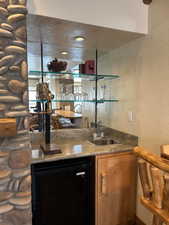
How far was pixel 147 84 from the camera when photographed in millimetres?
2000

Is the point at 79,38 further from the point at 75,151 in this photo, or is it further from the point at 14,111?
the point at 75,151

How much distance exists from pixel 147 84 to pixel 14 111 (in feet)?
4.69

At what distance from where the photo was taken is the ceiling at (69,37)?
5.54 feet

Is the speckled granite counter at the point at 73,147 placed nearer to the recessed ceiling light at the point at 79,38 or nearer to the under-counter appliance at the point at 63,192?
the under-counter appliance at the point at 63,192

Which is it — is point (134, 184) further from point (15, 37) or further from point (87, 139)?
point (15, 37)

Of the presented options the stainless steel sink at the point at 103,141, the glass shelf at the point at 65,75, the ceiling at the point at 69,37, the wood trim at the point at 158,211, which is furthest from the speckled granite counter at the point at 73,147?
the ceiling at the point at 69,37

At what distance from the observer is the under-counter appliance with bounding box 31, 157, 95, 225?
5.64 ft

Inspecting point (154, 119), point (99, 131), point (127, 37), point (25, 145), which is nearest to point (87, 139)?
point (99, 131)

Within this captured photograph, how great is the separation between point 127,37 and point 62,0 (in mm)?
855

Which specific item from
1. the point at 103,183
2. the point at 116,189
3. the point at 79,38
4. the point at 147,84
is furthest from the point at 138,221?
the point at 79,38

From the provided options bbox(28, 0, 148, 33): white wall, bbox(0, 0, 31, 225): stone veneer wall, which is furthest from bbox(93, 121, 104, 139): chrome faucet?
bbox(28, 0, 148, 33): white wall

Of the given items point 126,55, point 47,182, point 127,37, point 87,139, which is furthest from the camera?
point 87,139

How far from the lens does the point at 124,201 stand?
210 cm

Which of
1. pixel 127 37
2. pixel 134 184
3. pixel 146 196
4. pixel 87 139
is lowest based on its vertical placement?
pixel 134 184
